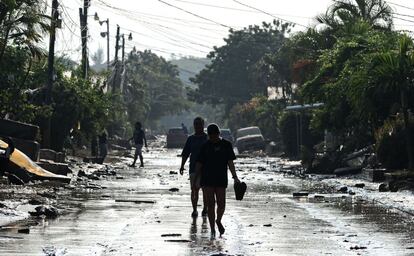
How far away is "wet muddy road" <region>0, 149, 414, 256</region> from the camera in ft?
44.9

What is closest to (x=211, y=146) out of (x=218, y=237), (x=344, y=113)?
Answer: (x=218, y=237)

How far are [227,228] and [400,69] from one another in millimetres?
17450

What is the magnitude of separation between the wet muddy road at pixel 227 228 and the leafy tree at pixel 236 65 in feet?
334

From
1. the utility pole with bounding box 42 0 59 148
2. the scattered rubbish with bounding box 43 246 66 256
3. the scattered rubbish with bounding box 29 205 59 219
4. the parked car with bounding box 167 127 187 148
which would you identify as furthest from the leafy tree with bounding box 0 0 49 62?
the parked car with bounding box 167 127 187 148

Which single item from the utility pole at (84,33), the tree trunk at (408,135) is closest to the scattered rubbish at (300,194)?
the tree trunk at (408,135)

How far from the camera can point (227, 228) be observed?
16.9 m

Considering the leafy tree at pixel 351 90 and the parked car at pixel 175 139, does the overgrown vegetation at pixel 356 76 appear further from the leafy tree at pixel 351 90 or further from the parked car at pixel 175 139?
the parked car at pixel 175 139

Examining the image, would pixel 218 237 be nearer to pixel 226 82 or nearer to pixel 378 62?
pixel 378 62

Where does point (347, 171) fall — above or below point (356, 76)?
below

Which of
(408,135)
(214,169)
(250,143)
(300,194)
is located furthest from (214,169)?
(250,143)

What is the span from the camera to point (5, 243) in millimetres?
13766

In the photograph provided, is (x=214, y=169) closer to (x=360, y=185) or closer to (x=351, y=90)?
(x=360, y=185)

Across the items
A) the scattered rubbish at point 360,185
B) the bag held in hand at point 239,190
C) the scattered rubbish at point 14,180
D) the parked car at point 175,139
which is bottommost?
the scattered rubbish at point 360,185

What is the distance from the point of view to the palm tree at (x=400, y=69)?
32.7 metres
